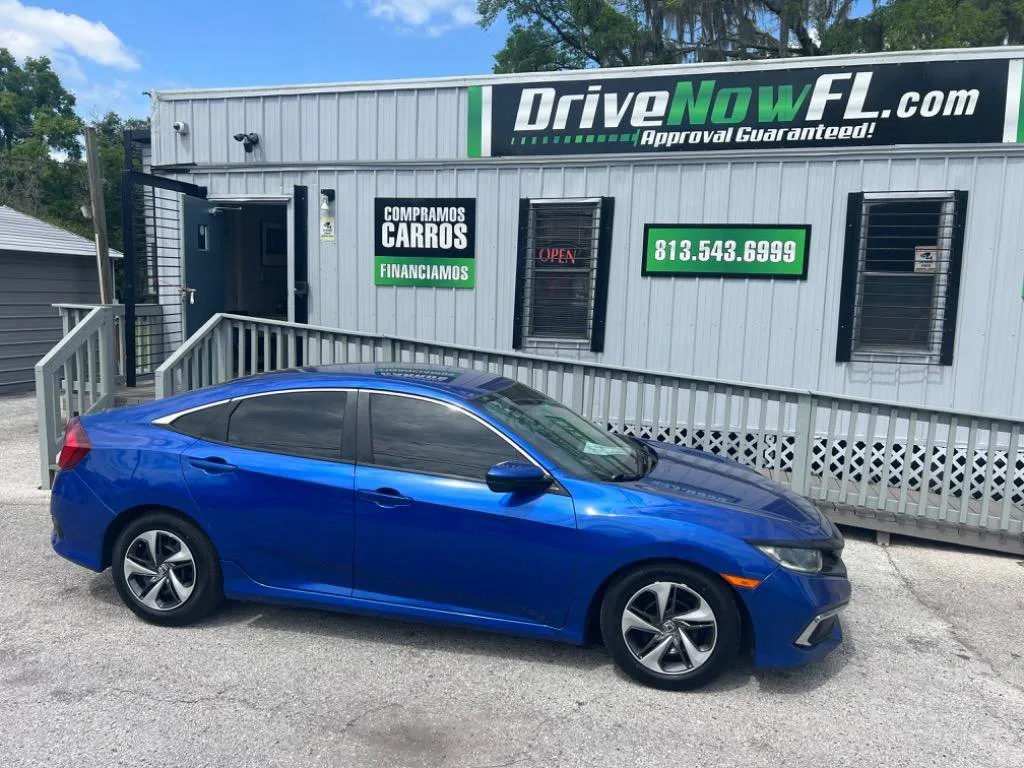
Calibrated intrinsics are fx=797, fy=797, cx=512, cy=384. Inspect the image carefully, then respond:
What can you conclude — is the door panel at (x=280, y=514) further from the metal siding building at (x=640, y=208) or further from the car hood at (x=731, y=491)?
the metal siding building at (x=640, y=208)

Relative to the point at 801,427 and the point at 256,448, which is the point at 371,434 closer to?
the point at 256,448

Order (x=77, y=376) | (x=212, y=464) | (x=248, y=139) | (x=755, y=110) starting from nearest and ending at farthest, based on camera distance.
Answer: (x=212, y=464)
(x=77, y=376)
(x=755, y=110)
(x=248, y=139)

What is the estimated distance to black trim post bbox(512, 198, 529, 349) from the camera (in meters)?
8.66

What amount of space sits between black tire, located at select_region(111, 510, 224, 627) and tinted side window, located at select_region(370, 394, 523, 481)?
1119mm

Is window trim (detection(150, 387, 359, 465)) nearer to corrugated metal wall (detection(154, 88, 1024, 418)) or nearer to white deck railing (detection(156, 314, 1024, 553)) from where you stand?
white deck railing (detection(156, 314, 1024, 553))

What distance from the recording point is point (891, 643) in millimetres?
4496

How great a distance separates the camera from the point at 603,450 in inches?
177

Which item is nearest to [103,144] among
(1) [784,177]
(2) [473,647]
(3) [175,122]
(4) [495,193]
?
(3) [175,122]

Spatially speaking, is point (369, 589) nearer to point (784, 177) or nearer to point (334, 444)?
point (334, 444)

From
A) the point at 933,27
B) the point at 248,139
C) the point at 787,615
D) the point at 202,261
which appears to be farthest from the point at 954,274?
the point at 933,27

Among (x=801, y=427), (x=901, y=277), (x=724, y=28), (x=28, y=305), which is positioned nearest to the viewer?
(x=801, y=427)

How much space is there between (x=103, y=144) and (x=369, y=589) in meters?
40.6

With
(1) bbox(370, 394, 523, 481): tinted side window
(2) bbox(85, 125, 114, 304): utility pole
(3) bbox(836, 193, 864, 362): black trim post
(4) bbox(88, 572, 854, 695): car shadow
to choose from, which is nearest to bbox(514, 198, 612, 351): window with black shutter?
(3) bbox(836, 193, 864, 362): black trim post

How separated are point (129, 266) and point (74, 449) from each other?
4.56m
